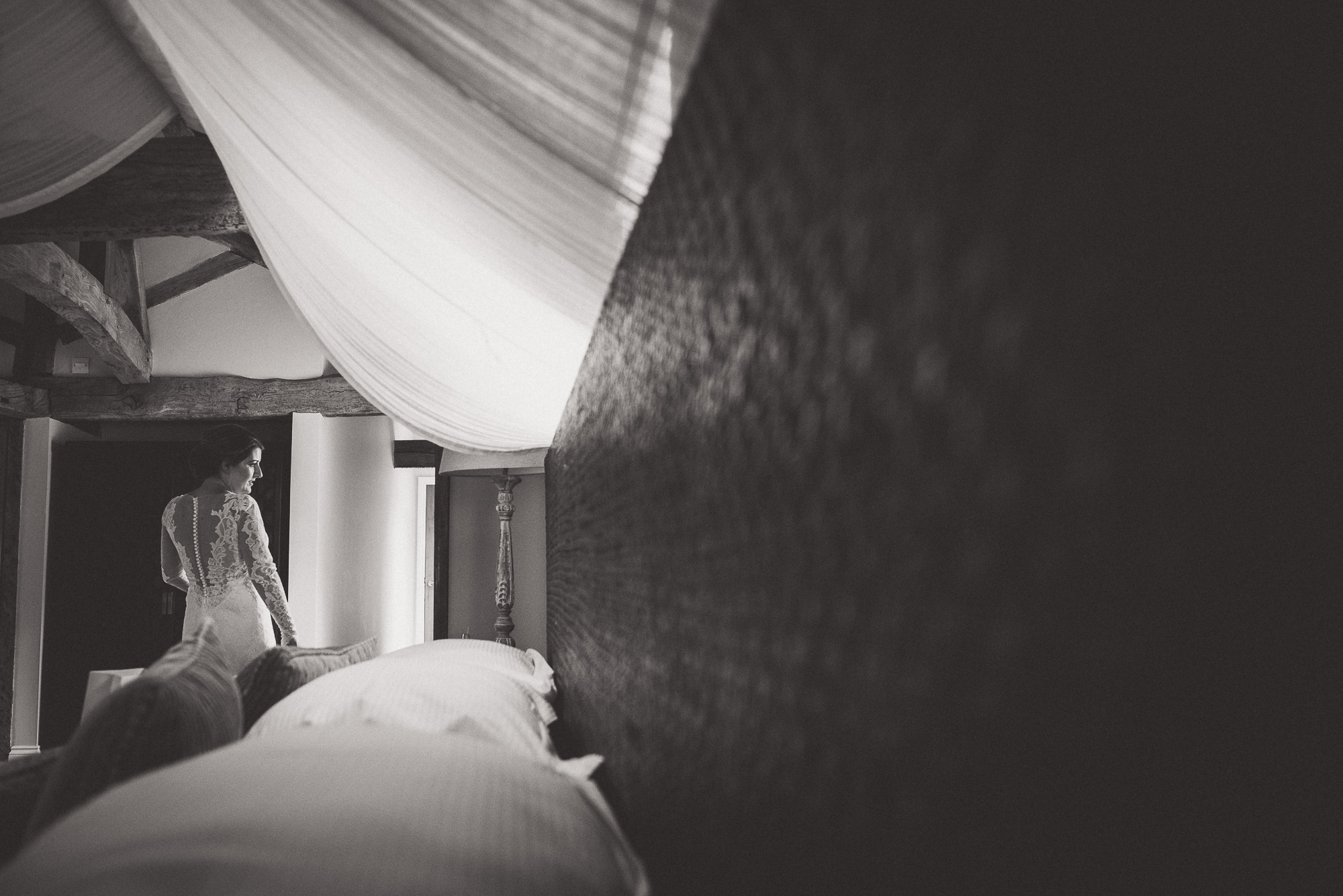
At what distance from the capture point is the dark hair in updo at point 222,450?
323cm

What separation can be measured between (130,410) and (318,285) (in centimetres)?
453

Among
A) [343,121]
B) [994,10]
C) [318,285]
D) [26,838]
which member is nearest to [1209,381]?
[994,10]

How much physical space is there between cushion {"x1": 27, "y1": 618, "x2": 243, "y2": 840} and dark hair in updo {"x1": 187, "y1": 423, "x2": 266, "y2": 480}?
8.27ft

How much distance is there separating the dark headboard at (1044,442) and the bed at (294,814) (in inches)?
8.6

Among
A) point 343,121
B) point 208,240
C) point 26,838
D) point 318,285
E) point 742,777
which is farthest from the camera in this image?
point 208,240

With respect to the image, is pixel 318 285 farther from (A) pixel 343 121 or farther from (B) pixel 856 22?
(B) pixel 856 22

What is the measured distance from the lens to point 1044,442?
0.26 meters

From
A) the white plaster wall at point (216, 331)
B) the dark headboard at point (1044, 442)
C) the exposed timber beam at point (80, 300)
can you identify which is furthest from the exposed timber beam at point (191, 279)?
the dark headboard at point (1044, 442)

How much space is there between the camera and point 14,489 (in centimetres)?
564

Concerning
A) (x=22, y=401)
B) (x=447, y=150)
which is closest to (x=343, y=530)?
(x=22, y=401)

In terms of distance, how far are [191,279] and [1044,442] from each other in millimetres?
6828

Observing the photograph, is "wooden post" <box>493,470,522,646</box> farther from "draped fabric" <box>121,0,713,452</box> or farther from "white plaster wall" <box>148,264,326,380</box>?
"white plaster wall" <box>148,264,326,380</box>

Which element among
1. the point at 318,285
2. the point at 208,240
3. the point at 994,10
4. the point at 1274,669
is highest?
the point at 208,240

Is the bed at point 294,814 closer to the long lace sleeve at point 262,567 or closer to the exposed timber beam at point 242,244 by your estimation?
the long lace sleeve at point 262,567
